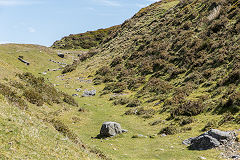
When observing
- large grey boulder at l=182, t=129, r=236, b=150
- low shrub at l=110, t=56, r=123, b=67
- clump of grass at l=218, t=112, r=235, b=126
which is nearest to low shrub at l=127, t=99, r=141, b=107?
clump of grass at l=218, t=112, r=235, b=126

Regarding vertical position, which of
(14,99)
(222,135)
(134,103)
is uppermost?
(14,99)

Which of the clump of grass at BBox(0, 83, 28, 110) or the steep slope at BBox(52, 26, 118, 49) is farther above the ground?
the steep slope at BBox(52, 26, 118, 49)

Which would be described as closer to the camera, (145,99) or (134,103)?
(134,103)

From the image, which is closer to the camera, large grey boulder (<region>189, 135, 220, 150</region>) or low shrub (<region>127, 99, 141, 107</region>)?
large grey boulder (<region>189, 135, 220, 150</region>)

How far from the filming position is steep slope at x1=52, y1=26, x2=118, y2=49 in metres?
119

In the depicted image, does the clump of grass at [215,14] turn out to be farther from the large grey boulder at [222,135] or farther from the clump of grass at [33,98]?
the clump of grass at [33,98]

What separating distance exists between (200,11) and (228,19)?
14670 millimetres

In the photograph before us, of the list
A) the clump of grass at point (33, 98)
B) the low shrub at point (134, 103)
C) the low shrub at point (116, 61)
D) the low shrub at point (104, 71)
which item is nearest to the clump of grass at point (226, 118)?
the low shrub at point (134, 103)

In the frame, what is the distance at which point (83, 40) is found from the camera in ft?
409

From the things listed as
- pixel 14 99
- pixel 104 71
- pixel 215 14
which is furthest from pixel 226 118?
pixel 104 71

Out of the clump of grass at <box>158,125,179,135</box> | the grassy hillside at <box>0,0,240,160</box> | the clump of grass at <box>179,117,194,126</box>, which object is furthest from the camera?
the clump of grass at <box>179,117,194,126</box>

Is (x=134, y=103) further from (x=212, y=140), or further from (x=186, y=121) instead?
(x=212, y=140)

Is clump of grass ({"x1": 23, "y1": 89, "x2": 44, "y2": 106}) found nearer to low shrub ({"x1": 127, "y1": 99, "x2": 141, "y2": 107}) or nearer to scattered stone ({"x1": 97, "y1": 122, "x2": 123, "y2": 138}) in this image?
scattered stone ({"x1": 97, "y1": 122, "x2": 123, "y2": 138})

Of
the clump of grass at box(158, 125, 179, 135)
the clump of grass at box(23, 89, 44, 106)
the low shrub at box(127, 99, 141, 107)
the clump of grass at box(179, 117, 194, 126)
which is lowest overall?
the clump of grass at box(158, 125, 179, 135)
